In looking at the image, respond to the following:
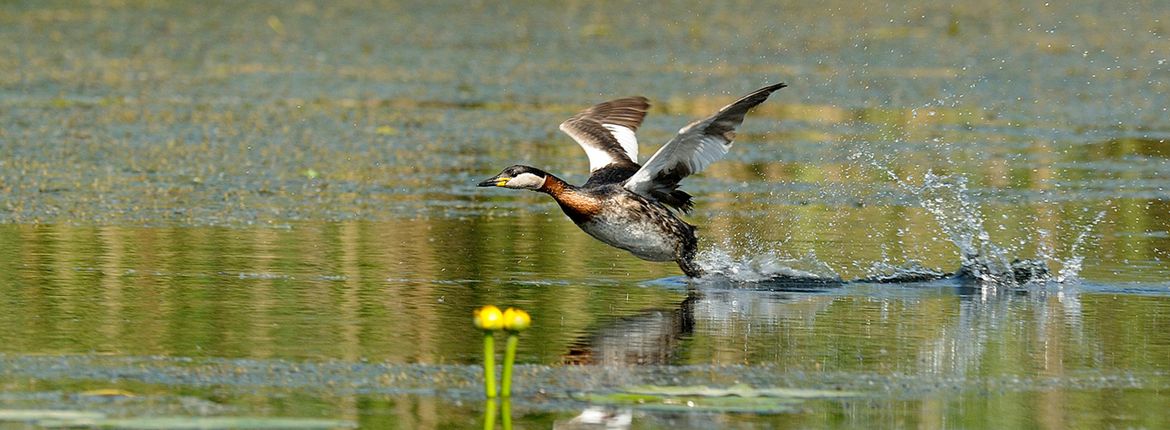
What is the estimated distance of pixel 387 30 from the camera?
83.8ft

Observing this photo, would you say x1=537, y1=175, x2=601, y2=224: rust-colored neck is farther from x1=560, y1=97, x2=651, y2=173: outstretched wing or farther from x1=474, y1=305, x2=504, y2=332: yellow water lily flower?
x1=474, y1=305, x2=504, y2=332: yellow water lily flower

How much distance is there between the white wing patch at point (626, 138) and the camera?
11.7 metres

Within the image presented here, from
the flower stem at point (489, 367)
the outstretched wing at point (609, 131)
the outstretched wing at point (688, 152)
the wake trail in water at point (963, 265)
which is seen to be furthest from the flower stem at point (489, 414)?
the outstretched wing at point (609, 131)

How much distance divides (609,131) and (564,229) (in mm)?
682

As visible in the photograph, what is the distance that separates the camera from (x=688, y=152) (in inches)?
395

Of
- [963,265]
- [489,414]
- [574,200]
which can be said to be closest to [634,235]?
[574,200]

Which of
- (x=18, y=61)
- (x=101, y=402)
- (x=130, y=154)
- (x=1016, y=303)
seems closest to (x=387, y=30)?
(x=18, y=61)

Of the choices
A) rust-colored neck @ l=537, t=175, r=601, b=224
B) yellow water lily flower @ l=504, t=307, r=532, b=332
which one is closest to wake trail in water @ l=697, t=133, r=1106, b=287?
rust-colored neck @ l=537, t=175, r=601, b=224

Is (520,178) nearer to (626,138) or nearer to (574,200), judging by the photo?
(574,200)

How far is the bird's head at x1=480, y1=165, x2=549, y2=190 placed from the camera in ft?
33.0

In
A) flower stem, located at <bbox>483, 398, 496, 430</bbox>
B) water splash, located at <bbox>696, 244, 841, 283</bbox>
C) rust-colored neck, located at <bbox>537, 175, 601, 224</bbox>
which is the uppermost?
rust-colored neck, located at <bbox>537, 175, 601, 224</bbox>

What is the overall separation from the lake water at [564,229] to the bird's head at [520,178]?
426mm

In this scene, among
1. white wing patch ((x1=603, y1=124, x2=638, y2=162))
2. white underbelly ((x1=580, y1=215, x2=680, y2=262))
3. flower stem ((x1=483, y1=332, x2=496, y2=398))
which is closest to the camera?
flower stem ((x1=483, y1=332, x2=496, y2=398))

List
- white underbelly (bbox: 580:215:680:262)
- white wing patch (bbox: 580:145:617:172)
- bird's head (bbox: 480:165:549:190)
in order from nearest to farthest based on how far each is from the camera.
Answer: white underbelly (bbox: 580:215:680:262) → bird's head (bbox: 480:165:549:190) → white wing patch (bbox: 580:145:617:172)
